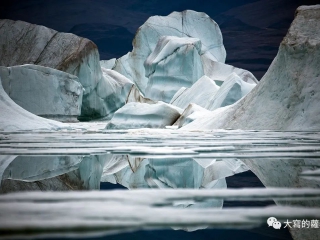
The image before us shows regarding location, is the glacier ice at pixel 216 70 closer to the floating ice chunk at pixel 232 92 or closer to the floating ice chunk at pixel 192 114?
the floating ice chunk at pixel 232 92

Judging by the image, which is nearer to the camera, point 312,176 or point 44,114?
point 312,176

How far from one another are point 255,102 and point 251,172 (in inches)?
129

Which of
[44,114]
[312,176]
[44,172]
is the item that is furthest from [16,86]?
[312,176]

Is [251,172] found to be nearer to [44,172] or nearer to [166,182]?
[166,182]

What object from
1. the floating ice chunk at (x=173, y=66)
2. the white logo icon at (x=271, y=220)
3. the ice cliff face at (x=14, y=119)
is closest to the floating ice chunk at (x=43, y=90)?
the ice cliff face at (x=14, y=119)

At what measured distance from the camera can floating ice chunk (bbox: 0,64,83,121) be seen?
9188mm

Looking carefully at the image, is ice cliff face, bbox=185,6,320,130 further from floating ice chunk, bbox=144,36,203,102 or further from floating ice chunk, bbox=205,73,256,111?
floating ice chunk, bbox=144,36,203,102

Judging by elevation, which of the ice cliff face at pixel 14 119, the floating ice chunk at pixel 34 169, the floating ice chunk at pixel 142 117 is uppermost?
the floating ice chunk at pixel 34 169

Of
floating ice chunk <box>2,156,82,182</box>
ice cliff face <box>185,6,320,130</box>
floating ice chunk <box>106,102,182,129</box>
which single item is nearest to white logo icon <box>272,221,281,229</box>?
floating ice chunk <box>2,156,82,182</box>

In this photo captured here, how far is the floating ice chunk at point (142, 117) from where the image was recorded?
799cm

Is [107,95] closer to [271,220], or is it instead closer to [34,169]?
[34,169]

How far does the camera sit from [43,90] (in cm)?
1018

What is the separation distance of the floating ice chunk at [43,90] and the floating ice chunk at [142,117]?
2455 mm

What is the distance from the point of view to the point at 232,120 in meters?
5.24
